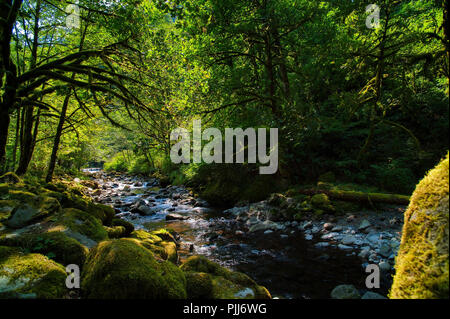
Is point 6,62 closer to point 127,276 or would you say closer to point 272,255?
point 127,276

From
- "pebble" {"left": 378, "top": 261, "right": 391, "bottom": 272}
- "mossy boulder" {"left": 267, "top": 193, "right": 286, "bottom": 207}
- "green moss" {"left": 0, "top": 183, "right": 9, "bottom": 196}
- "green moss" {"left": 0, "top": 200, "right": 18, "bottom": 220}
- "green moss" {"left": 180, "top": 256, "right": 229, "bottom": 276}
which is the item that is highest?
"green moss" {"left": 0, "top": 183, "right": 9, "bottom": 196}

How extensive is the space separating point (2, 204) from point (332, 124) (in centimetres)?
1158

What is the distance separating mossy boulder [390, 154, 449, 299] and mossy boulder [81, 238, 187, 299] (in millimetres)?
2281

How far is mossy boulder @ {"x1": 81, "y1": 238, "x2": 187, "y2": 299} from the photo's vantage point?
2.45 meters

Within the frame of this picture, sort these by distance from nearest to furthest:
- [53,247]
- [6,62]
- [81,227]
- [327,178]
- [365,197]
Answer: [53,247] < [81,227] < [6,62] < [365,197] < [327,178]

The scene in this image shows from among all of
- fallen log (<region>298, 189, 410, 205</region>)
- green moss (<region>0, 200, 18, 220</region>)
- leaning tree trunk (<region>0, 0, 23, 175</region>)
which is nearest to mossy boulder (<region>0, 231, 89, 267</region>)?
green moss (<region>0, 200, 18, 220</region>)

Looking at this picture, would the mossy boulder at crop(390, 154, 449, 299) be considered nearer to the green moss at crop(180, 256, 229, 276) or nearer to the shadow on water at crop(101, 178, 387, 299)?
the green moss at crop(180, 256, 229, 276)

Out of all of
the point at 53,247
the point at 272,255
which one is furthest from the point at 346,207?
the point at 53,247

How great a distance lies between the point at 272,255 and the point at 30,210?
5.62 m

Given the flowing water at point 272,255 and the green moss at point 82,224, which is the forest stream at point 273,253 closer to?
the flowing water at point 272,255

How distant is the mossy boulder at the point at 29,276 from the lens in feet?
7.39

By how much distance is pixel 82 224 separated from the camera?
179 inches
